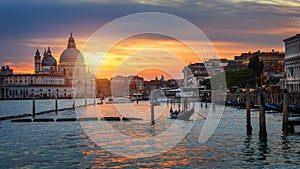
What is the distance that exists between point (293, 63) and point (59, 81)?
115m

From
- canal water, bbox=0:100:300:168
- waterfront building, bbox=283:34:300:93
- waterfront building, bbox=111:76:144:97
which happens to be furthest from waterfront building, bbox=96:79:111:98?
canal water, bbox=0:100:300:168

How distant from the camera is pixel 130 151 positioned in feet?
54.5

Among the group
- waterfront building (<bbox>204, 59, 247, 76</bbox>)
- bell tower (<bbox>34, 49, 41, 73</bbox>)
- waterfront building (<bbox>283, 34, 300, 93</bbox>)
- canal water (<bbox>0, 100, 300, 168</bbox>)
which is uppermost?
bell tower (<bbox>34, 49, 41, 73</bbox>)

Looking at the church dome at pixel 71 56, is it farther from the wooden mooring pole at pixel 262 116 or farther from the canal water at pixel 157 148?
the wooden mooring pole at pixel 262 116

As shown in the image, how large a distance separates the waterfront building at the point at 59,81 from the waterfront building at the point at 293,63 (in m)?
97.8

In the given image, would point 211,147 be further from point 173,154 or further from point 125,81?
point 125,81

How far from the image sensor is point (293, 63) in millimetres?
65562

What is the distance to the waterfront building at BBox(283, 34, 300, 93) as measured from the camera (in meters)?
63.2

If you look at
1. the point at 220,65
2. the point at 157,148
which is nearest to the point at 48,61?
the point at 220,65

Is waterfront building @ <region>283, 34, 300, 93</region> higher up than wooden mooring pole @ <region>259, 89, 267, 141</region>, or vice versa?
waterfront building @ <region>283, 34, 300, 93</region>

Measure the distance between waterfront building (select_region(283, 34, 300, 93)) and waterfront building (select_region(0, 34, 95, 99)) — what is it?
97776mm

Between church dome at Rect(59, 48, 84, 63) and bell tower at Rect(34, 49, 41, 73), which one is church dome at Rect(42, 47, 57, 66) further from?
church dome at Rect(59, 48, 84, 63)

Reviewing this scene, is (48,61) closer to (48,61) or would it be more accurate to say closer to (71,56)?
(48,61)

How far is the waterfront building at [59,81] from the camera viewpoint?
525 feet
